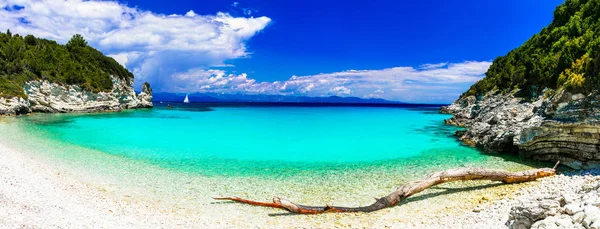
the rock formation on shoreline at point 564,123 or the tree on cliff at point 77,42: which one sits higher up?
the tree on cliff at point 77,42

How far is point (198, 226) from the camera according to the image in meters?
9.83

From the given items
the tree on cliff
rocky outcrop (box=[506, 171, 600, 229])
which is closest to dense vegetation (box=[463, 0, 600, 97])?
rocky outcrop (box=[506, 171, 600, 229])

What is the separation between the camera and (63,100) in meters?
61.5

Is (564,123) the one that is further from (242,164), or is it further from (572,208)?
(242,164)

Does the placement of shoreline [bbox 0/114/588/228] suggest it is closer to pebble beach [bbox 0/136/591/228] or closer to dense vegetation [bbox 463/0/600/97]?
pebble beach [bbox 0/136/591/228]

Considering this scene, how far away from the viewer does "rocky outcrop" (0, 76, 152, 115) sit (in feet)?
158

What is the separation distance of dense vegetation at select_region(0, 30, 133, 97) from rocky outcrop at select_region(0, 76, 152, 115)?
1153 mm

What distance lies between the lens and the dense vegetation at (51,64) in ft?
171

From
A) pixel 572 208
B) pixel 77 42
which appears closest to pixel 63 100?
pixel 77 42

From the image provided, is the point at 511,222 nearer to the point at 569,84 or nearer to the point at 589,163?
the point at 589,163

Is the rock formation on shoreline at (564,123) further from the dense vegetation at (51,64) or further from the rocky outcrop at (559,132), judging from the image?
the dense vegetation at (51,64)

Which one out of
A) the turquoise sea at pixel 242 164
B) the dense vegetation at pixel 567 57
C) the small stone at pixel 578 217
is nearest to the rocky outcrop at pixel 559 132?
the dense vegetation at pixel 567 57

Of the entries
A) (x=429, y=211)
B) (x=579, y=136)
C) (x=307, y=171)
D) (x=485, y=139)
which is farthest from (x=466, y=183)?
(x=485, y=139)

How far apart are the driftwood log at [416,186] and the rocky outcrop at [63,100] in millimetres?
53514
